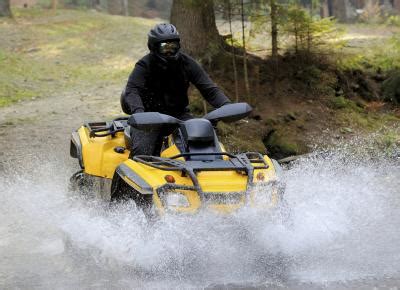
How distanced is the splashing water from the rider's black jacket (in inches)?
48.8

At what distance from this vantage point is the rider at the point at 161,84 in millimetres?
7027

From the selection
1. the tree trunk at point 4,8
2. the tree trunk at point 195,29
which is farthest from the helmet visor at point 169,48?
the tree trunk at point 4,8

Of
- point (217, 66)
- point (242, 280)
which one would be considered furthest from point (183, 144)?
point (217, 66)

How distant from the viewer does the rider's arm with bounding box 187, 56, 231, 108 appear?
7535mm

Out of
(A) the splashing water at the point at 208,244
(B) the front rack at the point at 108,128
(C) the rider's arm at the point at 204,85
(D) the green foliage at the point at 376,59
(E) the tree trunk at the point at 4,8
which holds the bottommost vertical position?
(E) the tree trunk at the point at 4,8

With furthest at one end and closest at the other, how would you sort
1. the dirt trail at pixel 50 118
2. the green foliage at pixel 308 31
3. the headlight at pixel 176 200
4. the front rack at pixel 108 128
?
the green foliage at pixel 308 31 → the dirt trail at pixel 50 118 → the front rack at pixel 108 128 → the headlight at pixel 176 200

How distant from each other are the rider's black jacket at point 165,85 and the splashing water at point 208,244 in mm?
1240

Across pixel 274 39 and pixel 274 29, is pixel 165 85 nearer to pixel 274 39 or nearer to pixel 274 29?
pixel 274 29

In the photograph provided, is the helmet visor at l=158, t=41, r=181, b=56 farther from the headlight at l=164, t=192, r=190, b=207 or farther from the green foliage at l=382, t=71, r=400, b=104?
the green foliage at l=382, t=71, r=400, b=104

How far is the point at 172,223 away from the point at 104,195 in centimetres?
187

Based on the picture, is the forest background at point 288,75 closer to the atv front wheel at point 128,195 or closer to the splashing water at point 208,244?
the splashing water at point 208,244

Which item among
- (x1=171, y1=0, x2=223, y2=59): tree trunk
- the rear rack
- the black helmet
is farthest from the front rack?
(x1=171, y1=0, x2=223, y2=59): tree trunk

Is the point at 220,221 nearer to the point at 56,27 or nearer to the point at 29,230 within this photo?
the point at 29,230

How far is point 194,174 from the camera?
5.99 m
